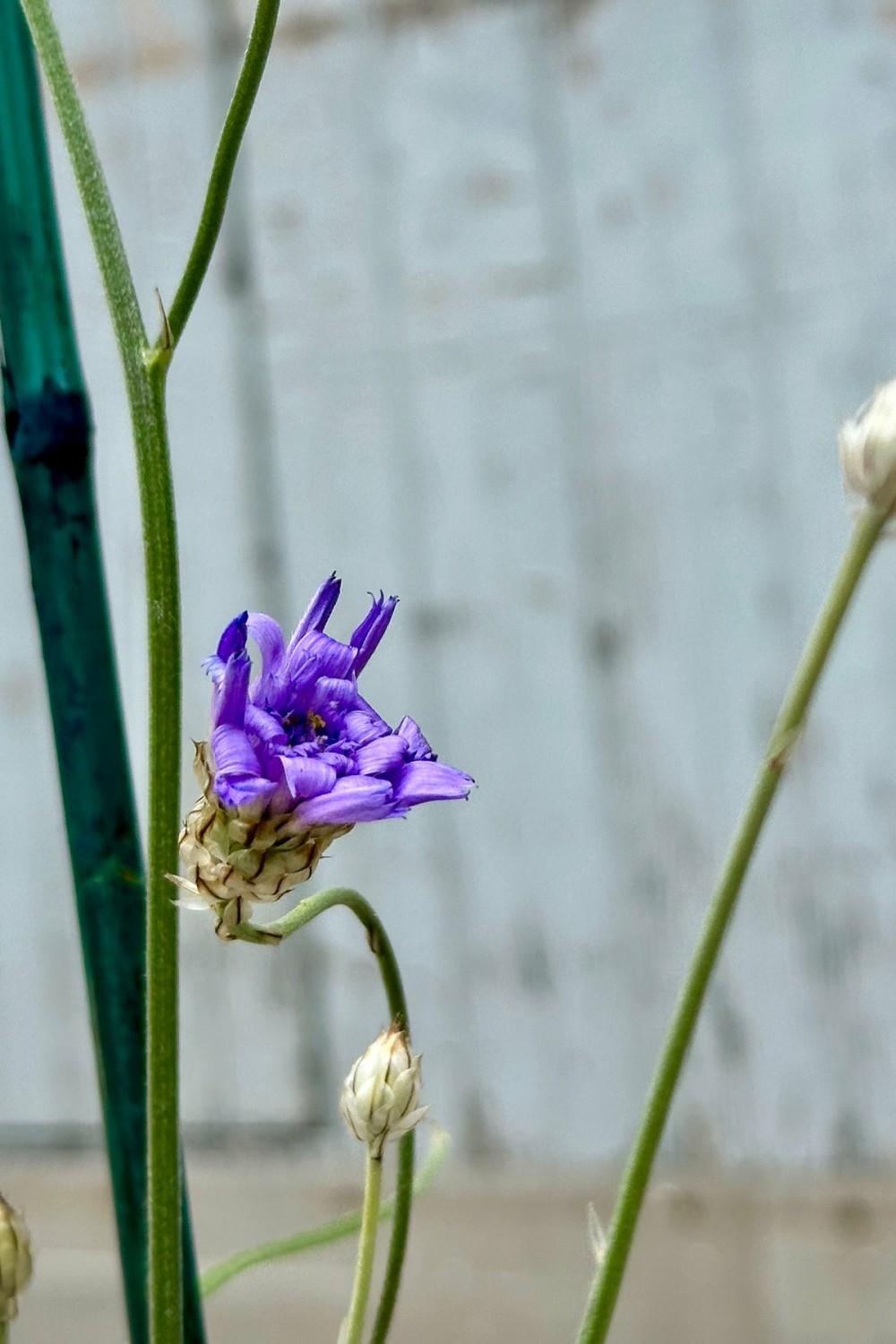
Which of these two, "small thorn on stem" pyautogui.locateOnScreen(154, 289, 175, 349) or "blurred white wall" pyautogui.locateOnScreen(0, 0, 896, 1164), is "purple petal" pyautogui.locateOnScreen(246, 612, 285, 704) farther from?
"blurred white wall" pyautogui.locateOnScreen(0, 0, 896, 1164)

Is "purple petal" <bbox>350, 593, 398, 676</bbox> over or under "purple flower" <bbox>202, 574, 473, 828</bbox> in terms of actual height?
over

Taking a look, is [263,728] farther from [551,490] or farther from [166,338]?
[551,490]

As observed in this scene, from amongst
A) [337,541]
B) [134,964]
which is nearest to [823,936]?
[337,541]

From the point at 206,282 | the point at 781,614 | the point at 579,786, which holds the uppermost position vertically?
the point at 206,282

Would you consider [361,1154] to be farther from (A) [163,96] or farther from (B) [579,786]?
(A) [163,96]

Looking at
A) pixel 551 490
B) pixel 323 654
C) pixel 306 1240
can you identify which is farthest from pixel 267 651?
pixel 551 490

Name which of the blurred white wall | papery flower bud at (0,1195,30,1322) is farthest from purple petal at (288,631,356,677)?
the blurred white wall

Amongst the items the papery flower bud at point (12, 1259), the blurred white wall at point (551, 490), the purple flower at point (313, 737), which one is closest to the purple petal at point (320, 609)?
the purple flower at point (313, 737)
